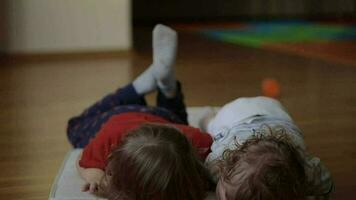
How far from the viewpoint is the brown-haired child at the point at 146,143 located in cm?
97

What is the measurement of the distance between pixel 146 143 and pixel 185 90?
1.47m

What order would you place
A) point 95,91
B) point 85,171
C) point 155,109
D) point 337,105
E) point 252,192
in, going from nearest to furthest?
point 252,192
point 85,171
point 155,109
point 337,105
point 95,91

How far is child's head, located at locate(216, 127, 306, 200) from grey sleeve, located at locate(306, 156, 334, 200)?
0.29ft

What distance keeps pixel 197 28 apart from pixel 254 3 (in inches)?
34.4

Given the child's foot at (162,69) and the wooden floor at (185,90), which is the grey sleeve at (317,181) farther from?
the child's foot at (162,69)

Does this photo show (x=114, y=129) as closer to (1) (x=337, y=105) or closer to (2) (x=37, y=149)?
(2) (x=37, y=149)

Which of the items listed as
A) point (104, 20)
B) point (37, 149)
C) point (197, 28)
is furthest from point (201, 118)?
point (197, 28)

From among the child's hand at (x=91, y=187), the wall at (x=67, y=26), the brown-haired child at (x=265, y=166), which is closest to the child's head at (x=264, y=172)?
the brown-haired child at (x=265, y=166)

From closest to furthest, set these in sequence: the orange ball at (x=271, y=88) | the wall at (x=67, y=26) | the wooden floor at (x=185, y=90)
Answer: the wooden floor at (x=185, y=90)
the orange ball at (x=271, y=88)
the wall at (x=67, y=26)

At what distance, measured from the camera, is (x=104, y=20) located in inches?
137

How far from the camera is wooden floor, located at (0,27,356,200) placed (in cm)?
153

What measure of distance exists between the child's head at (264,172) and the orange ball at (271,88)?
4.52ft

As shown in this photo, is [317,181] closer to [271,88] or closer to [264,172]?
[264,172]

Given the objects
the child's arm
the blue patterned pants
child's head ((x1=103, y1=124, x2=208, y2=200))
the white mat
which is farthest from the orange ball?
child's head ((x1=103, y1=124, x2=208, y2=200))
